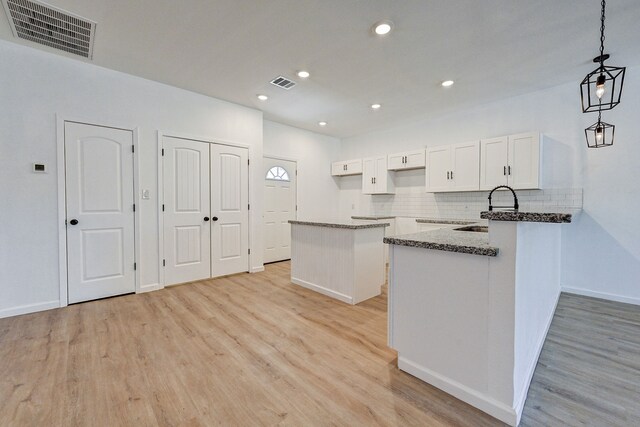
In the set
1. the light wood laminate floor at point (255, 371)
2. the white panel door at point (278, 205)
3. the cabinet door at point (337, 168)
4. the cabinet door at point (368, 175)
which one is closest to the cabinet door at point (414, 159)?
the cabinet door at point (368, 175)

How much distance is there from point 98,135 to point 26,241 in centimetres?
142

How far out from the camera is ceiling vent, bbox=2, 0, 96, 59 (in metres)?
2.33

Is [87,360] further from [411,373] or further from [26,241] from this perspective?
[411,373]

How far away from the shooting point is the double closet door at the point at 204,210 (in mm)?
3912

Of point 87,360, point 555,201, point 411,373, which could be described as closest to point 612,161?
point 555,201

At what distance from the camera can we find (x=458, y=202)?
4.84 m

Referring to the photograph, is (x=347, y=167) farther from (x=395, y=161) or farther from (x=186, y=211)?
(x=186, y=211)

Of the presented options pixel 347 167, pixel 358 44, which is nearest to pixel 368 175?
pixel 347 167

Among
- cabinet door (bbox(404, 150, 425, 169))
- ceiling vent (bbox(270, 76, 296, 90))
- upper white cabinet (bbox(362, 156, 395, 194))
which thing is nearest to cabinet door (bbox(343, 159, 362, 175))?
upper white cabinet (bbox(362, 156, 395, 194))

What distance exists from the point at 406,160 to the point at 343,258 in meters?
2.84

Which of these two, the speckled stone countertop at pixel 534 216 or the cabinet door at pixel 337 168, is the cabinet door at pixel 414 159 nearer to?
the cabinet door at pixel 337 168

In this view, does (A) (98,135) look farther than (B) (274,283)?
No

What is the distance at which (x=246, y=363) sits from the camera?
6.68 feet

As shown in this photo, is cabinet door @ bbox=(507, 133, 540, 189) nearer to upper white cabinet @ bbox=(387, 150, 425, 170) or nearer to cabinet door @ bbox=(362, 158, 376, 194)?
upper white cabinet @ bbox=(387, 150, 425, 170)
